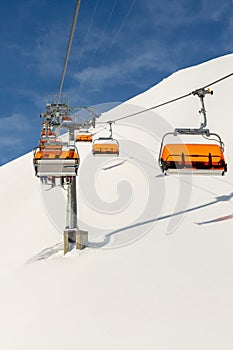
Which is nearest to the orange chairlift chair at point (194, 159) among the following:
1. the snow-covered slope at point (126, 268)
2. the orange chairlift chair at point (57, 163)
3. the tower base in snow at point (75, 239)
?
the orange chairlift chair at point (57, 163)

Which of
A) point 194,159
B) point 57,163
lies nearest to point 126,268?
point 57,163

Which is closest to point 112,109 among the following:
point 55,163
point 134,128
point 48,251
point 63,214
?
point 134,128

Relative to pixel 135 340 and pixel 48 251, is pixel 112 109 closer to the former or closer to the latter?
pixel 48 251

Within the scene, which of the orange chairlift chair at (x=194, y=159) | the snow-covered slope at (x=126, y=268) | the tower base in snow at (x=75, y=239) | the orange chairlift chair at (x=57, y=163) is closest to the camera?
the orange chairlift chair at (x=194, y=159)

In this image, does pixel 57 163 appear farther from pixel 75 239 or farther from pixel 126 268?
pixel 75 239

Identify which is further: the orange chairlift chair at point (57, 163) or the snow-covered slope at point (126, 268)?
the orange chairlift chair at point (57, 163)

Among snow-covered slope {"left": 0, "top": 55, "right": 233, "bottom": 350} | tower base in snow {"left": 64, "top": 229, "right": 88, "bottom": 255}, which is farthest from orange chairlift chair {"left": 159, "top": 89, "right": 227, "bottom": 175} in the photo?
tower base in snow {"left": 64, "top": 229, "right": 88, "bottom": 255}

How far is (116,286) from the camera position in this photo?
8.38 meters

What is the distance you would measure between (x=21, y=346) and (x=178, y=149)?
5.17 m

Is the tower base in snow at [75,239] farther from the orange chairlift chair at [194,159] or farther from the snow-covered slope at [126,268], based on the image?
the orange chairlift chair at [194,159]

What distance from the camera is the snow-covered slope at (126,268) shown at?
6633 mm

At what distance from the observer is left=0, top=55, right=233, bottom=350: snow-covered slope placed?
21.8ft

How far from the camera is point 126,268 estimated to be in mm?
9367

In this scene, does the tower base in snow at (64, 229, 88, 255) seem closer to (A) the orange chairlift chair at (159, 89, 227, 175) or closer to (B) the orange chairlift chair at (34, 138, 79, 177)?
(B) the orange chairlift chair at (34, 138, 79, 177)
